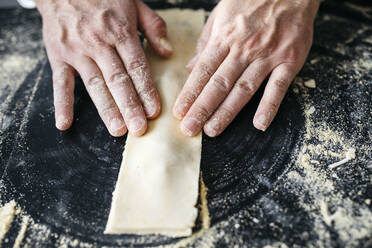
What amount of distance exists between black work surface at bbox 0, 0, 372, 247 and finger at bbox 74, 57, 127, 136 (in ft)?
0.19

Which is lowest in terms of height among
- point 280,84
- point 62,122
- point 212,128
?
point 62,122

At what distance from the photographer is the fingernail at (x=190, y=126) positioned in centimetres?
116

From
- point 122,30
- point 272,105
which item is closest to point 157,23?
point 122,30

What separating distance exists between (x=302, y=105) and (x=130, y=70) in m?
0.69

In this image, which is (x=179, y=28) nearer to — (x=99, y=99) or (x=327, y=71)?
(x=99, y=99)

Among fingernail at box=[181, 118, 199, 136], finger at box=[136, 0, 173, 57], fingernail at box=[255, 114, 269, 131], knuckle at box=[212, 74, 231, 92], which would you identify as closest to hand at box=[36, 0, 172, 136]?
finger at box=[136, 0, 173, 57]

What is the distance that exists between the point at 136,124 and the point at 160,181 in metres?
0.23

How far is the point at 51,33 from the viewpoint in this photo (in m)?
1.42

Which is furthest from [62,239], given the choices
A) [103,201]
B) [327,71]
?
[327,71]

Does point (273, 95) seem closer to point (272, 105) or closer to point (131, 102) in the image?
point (272, 105)

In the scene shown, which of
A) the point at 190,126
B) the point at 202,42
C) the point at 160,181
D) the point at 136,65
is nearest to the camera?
the point at 160,181

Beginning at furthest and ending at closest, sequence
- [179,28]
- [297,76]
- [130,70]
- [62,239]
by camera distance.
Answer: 1. [179,28]
2. [297,76]
3. [130,70]
4. [62,239]

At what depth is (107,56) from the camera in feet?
4.23

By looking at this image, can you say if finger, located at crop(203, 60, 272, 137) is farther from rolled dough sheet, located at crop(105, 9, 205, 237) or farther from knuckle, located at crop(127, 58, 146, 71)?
knuckle, located at crop(127, 58, 146, 71)
